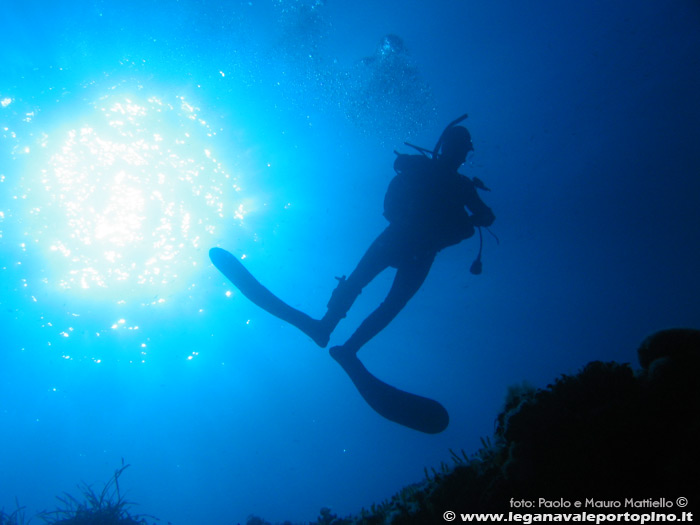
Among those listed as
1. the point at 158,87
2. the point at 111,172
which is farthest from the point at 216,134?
the point at 111,172

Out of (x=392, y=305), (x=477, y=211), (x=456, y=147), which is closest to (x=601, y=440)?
(x=392, y=305)

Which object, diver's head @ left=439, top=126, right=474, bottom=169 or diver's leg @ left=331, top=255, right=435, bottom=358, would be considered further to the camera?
diver's head @ left=439, top=126, right=474, bottom=169

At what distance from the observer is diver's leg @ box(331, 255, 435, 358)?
6.20 meters

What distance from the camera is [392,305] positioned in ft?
20.8

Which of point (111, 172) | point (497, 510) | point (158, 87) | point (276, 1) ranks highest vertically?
point (276, 1)

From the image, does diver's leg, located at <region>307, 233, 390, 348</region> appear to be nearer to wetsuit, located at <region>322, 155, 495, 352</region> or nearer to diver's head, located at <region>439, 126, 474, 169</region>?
wetsuit, located at <region>322, 155, 495, 352</region>

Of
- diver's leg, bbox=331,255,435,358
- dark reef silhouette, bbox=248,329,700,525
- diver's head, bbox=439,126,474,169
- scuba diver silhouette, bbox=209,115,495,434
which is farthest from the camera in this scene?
diver's head, bbox=439,126,474,169

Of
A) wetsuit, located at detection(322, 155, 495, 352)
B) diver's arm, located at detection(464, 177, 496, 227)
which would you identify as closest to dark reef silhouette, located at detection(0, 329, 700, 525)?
wetsuit, located at detection(322, 155, 495, 352)

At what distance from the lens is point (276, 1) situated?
11781 millimetres

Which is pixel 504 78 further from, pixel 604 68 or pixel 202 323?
pixel 202 323

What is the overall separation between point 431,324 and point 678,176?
19347 millimetres

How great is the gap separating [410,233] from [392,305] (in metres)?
1.28

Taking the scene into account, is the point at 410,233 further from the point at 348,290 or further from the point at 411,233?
the point at 348,290

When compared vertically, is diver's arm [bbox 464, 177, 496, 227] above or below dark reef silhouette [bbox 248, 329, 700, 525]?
above
